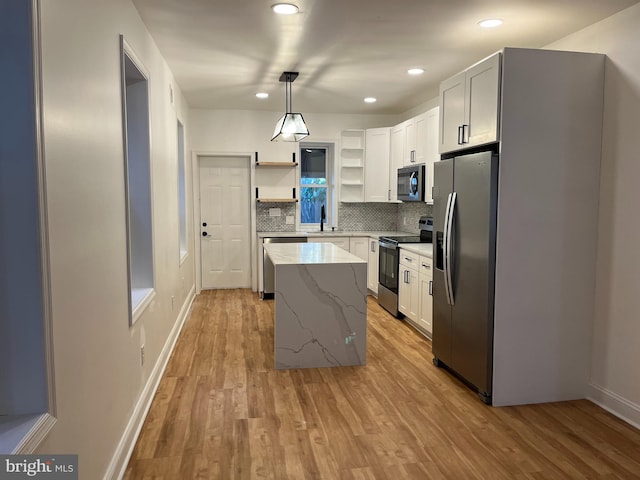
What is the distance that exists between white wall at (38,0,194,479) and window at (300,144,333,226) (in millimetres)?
4218

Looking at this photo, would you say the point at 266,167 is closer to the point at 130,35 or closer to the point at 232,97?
the point at 232,97

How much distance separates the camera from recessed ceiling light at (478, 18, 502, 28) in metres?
3.35

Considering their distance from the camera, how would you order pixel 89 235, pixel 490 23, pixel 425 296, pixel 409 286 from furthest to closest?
pixel 409 286
pixel 425 296
pixel 490 23
pixel 89 235

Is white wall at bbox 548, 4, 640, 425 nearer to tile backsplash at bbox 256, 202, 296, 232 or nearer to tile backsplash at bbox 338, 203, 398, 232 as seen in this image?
tile backsplash at bbox 338, 203, 398, 232

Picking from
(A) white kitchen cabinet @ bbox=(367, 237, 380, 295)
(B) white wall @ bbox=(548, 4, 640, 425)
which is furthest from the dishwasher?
(B) white wall @ bbox=(548, 4, 640, 425)

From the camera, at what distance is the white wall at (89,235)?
5.64 feet

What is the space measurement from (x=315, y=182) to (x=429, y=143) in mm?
2383

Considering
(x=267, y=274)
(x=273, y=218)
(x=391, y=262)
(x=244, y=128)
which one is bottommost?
(x=267, y=274)

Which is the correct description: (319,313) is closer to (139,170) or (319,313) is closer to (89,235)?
(139,170)

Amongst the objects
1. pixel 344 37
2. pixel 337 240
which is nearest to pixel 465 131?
pixel 344 37

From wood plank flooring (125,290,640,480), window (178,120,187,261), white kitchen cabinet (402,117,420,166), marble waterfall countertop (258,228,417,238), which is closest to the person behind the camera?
wood plank flooring (125,290,640,480)

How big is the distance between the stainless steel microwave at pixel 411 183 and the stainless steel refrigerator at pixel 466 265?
168cm

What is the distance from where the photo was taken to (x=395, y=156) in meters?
6.64

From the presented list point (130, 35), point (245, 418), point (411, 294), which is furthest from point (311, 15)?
point (411, 294)
